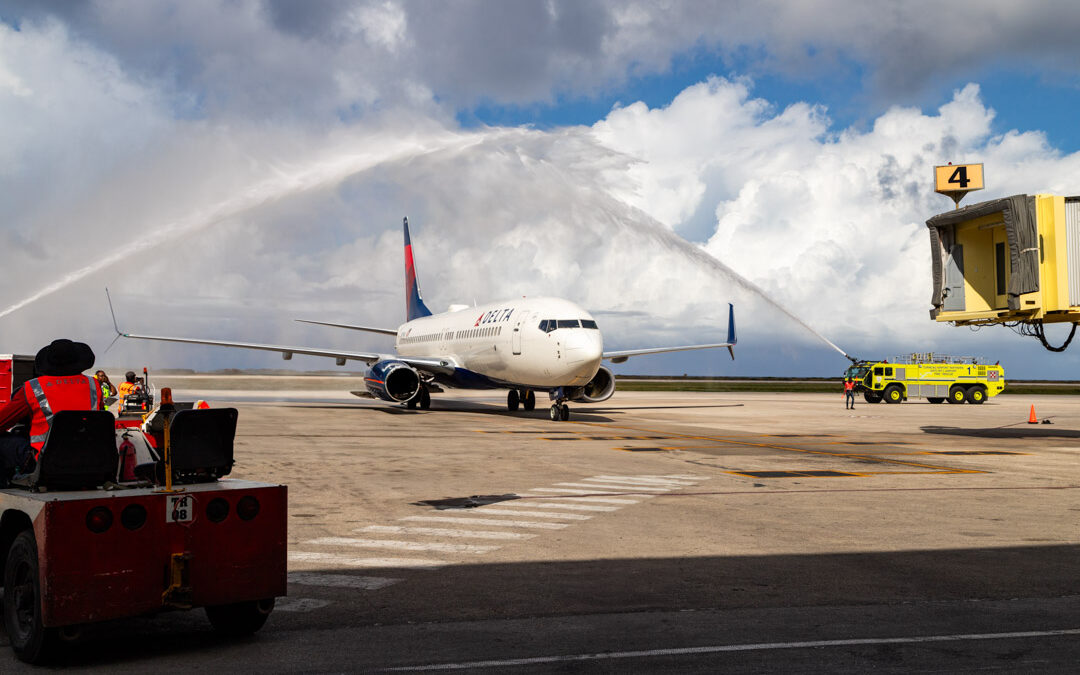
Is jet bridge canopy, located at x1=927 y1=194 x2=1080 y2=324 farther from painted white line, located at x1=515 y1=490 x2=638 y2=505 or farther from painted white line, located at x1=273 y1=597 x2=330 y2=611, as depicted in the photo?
painted white line, located at x1=273 y1=597 x2=330 y2=611

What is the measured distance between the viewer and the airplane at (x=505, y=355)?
3238 cm

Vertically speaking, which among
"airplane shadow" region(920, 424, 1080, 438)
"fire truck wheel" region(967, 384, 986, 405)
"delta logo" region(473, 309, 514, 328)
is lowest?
"airplane shadow" region(920, 424, 1080, 438)

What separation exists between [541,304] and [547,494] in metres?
20.3

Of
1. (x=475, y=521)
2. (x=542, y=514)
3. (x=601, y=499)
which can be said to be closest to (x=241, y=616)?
(x=475, y=521)

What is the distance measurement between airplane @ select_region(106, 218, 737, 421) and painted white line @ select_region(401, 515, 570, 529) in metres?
19.4

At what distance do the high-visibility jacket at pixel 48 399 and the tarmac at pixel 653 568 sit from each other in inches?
61.6

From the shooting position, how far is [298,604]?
7945mm

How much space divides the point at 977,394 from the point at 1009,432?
24.3m

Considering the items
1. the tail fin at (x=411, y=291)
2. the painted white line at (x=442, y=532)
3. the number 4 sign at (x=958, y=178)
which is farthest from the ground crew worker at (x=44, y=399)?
the tail fin at (x=411, y=291)

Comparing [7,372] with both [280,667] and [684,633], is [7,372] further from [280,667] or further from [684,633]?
[684,633]

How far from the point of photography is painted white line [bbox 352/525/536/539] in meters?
11.1

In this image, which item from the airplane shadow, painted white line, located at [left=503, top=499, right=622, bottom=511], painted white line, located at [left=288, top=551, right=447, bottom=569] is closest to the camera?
painted white line, located at [left=288, top=551, right=447, bottom=569]

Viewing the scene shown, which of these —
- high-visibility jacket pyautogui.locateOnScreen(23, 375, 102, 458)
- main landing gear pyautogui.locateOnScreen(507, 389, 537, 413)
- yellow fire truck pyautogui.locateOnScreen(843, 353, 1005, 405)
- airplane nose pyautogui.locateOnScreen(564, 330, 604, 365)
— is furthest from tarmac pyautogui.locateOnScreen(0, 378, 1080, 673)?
yellow fire truck pyautogui.locateOnScreen(843, 353, 1005, 405)

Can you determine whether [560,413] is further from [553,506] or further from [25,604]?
[25,604]
